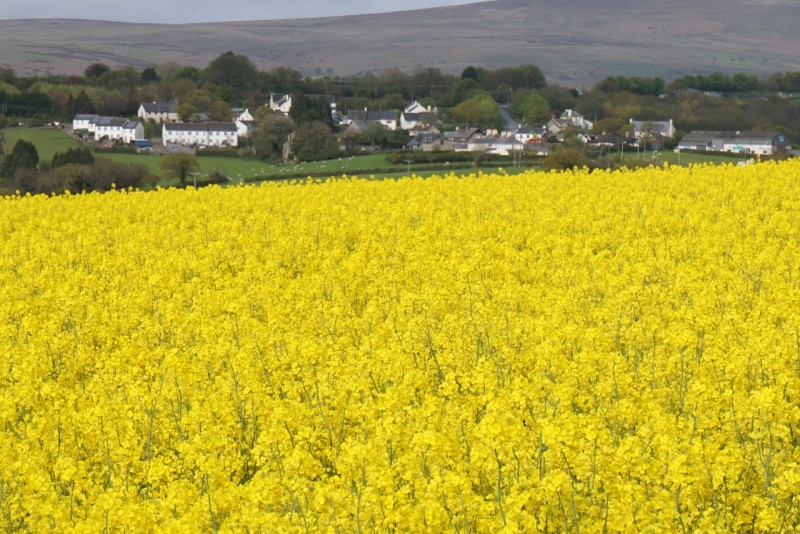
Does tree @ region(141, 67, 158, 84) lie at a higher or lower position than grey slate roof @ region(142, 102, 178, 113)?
higher

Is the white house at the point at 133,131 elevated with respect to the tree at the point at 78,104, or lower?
lower

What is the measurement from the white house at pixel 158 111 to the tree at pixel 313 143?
161 ft

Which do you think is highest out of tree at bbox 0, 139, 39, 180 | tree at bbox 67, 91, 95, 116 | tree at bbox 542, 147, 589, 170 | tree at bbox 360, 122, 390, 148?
tree at bbox 542, 147, 589, 170

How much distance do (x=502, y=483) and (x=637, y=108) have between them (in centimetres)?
13261

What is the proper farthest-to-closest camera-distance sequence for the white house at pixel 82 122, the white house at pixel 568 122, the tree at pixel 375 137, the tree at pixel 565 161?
the white house at pixel 568 122 → the white house at pixel 82 122 → the tree at pixel 375 137 → the tree at pixel 565 161

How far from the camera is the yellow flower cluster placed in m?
8.57

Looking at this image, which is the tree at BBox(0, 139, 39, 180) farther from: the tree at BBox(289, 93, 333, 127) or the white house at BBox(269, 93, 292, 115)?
the white house at BBox(269, 93, 292, 115)

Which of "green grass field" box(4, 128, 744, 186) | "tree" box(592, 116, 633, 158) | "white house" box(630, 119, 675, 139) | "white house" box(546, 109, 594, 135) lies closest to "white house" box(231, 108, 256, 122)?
"white house" box(546, 109, 594, 135)

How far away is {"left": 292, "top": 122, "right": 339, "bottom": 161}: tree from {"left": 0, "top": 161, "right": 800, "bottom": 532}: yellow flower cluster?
2412 inches

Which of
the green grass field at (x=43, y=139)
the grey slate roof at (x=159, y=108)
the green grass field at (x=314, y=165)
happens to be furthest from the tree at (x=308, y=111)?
the grey slate roof at (x=159, y=108)

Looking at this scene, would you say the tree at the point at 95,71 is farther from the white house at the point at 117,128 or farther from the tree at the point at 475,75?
the tree at the point at 475,75

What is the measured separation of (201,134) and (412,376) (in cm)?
10874

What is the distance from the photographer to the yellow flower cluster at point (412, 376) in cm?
857

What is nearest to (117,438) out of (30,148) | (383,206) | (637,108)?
(383,206)
